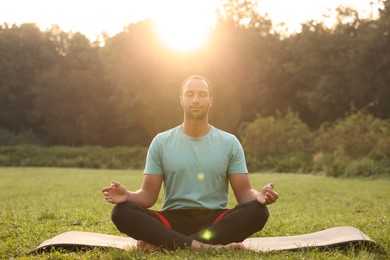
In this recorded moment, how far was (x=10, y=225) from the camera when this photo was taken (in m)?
6.72

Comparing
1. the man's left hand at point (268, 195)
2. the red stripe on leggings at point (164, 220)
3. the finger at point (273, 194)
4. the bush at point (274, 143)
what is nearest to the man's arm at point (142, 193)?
the red stripe on leggings at point (164, 220)

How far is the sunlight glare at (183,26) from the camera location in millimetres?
37656

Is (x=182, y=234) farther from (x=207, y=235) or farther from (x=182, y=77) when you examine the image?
(x=182, y=77)

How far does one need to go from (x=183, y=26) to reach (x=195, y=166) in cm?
3449

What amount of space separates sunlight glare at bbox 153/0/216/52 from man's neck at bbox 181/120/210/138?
1285 inches

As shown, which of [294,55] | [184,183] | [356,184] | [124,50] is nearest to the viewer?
[184,183]

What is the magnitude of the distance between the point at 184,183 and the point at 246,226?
0.78 meters

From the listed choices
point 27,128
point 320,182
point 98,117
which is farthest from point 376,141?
point 27,128

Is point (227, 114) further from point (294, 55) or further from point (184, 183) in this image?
point (184, 183)

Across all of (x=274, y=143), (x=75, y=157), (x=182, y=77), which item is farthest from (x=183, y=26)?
(x=274, y=143)

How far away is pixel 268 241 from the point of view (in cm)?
527

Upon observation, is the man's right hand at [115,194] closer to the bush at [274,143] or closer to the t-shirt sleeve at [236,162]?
the t-shirt sleeve at [236,162]

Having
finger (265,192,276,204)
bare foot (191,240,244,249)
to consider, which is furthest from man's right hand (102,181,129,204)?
finger (265,192,276,204)

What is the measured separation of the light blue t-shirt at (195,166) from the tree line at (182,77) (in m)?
26.2
